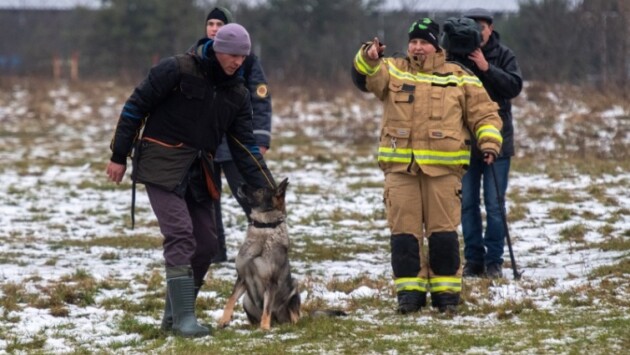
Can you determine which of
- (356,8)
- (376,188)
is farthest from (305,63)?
(376,188)

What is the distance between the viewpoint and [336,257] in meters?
9.40

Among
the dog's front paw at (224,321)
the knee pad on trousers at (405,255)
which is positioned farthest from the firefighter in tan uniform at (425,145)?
the dog's front paw at (224,321)

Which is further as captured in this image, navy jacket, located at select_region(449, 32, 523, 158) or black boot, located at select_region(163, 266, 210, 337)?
navy jacket, located at select_region(449, 32, 523, 158)

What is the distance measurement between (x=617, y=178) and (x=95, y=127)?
12.6m

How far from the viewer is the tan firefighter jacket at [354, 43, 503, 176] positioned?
255 inches

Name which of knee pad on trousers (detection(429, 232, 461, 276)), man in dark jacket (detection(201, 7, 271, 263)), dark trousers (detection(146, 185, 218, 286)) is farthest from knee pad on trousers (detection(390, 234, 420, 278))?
man in dark jacket (detection(201, 7, 271, 263))

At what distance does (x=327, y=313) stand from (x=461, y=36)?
2.23 meters

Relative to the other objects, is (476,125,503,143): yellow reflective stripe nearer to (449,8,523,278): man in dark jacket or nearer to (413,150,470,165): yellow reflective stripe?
(413,150,470,165): yellow reflective stripe

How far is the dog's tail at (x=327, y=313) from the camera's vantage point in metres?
6.52

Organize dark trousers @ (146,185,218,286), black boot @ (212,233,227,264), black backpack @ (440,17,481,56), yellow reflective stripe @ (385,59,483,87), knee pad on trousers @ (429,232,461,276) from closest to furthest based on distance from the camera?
dark trousers @ (146,185,218,286), yellow reflective stripe @ (385,59,483,87), knee pad on trousers @ (429,232,461,276), black backpack @ (440,17,481,56), black boot @ (212,233,227,264)

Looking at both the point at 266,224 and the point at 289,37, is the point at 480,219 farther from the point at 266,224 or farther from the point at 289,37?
the point at 289,37

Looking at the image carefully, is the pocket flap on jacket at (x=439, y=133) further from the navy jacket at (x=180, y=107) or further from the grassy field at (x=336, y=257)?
the navy jacket at (x=180, y=107)

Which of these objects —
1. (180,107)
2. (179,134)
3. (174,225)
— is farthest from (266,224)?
(180,107)

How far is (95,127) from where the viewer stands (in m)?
22.5
